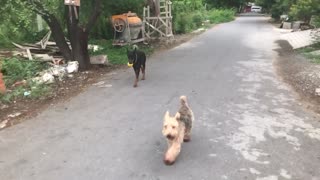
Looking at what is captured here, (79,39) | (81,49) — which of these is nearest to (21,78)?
(81,49)

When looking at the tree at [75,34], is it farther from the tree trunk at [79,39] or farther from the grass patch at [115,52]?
the grass patch at [115,52]

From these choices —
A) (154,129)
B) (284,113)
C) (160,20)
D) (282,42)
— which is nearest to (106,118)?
(154,129)

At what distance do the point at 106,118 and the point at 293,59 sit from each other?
33.6ft

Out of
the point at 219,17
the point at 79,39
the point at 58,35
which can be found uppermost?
the point at 58,35

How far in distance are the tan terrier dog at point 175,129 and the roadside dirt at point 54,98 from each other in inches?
150

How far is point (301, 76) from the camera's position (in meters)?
12.6

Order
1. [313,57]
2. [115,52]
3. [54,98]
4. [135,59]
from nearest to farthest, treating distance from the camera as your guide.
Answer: [54,98] < [135,59] < [313,57] < [115,52]

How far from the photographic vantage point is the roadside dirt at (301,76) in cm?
996

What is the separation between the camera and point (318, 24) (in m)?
20.4

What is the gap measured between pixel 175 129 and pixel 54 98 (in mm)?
5431

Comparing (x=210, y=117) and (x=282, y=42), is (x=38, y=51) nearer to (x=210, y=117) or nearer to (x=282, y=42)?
(x=210, y=117)

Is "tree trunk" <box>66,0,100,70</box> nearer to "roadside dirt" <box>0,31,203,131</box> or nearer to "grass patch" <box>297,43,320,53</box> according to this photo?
"roadside dirt" <box>0,31,203,131</box>

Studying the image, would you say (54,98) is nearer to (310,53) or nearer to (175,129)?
(175,129)

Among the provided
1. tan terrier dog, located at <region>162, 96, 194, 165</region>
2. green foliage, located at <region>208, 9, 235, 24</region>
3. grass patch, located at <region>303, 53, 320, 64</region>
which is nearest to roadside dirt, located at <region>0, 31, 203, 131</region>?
tan terrier dog, located at <region>162, 96, 194, 165</region>
